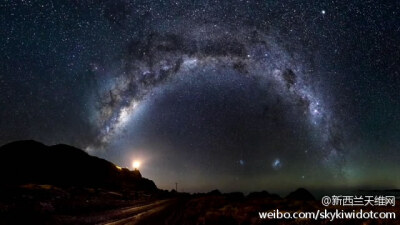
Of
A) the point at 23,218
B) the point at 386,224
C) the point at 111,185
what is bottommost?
the point at 111,185

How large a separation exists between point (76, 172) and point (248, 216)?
66.9m

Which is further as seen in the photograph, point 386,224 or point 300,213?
point 300,213

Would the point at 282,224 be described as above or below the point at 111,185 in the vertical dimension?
above

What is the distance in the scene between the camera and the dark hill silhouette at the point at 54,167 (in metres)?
57.0

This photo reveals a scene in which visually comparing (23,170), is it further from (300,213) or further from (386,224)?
(386,224)

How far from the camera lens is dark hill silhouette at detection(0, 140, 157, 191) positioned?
57.0 m

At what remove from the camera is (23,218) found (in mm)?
12328

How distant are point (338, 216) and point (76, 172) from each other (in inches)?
2791

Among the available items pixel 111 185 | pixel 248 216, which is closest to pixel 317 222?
pixel 248 216

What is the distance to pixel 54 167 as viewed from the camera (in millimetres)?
65125

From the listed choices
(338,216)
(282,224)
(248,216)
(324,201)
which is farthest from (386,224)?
(324,201)

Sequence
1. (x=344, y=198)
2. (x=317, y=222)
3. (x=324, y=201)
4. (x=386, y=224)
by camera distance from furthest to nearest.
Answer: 1. (x=324, y=201)
2. (x=344, y=198)
3. (x=317, y=222)
4. (x=386, y=224)

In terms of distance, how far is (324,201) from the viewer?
55.6 ft

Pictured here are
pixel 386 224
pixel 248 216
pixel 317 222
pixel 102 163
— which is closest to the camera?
pixel 386 224
